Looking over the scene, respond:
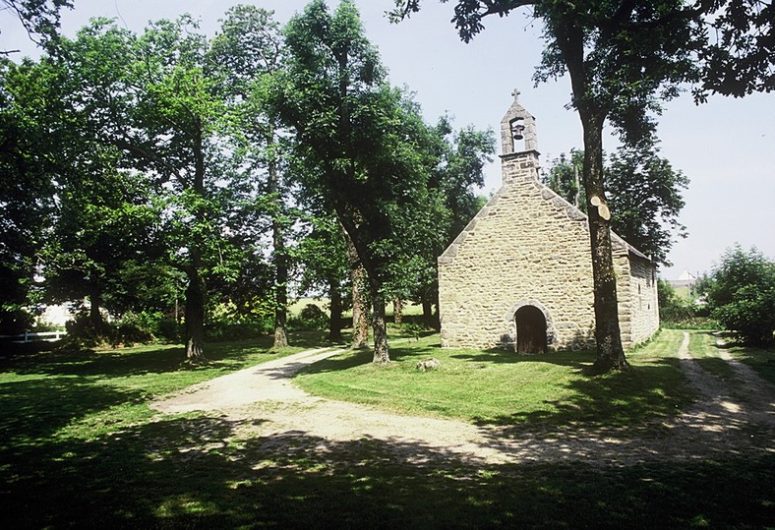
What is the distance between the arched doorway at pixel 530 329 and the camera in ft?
69.0

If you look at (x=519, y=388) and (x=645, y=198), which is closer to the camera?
(x=519, y=388)

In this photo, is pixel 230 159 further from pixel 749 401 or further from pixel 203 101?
pixel 749 401

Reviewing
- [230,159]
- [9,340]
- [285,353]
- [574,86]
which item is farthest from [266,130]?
[9,340]

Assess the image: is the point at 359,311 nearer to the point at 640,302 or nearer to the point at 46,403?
the point at 640,302

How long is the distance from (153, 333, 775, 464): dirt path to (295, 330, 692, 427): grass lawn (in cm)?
60

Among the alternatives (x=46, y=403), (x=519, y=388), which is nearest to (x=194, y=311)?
(x=46, y=403)

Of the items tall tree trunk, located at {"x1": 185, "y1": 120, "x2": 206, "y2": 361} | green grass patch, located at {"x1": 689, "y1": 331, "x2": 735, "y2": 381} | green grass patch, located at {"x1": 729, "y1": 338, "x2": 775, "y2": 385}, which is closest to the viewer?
green grass patch, located at {"x1": 729, "y1": 338, "x2": 775, "y2": 385}

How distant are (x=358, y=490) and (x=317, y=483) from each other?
0.72 m

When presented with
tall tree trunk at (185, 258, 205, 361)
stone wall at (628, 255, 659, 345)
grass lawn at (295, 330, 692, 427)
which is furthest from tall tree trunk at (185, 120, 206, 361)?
stone wall at (628, 255, 659, 345)

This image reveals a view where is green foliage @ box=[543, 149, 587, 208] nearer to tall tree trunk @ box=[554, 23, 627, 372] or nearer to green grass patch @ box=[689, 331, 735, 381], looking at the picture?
green grass patch @ box=[689, 331, 735, 381]

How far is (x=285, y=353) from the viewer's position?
82.9ft

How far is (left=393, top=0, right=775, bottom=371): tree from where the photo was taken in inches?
380

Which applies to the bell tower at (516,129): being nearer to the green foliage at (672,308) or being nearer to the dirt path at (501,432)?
the dirt path at (501,432)

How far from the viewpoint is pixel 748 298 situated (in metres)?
20.3
